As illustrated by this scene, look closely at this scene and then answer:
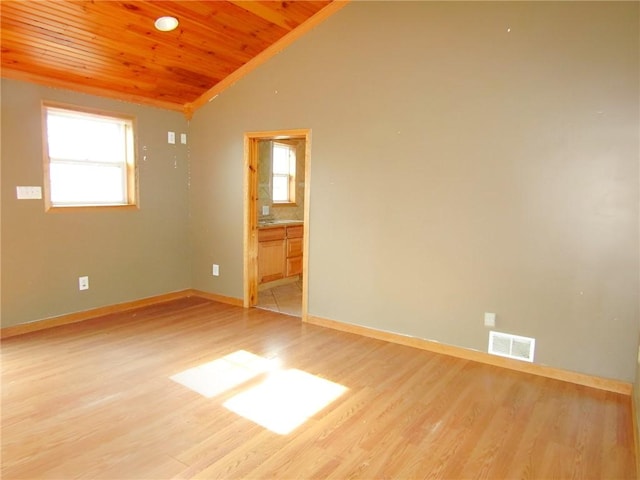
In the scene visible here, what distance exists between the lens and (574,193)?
9.94 ft

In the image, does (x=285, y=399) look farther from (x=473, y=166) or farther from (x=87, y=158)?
(x=87, y=158)

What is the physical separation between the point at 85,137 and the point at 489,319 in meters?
4.13

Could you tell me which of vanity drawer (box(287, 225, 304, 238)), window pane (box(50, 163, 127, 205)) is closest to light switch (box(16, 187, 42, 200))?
window pane (box(50, 163, 127, 205))

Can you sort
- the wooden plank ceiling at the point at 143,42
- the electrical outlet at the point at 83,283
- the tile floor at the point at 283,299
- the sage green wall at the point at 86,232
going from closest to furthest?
the wooden plank ceiling at the point at 143,42 < the sage green wall at the point at 86,232 < the electrical outlet at the point at 83,283 < the tile floor at the point at 283,299

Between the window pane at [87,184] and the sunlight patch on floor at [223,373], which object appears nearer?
the sunlight patch on floor at [223,373]

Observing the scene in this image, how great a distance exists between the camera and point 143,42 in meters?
3.61

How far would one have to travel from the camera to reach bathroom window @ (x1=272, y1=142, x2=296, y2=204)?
6.54 meters

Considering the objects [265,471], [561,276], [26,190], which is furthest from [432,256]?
[26,190]

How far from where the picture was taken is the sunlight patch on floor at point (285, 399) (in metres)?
2.50

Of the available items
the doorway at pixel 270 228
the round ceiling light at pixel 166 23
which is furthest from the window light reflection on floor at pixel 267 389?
the round ceiling light at pixel 166 23

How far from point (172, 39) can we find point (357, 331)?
3.09 metres

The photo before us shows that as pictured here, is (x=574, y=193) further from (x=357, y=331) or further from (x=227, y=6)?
(x=227, y=6)

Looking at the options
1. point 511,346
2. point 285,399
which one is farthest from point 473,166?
point 285,399

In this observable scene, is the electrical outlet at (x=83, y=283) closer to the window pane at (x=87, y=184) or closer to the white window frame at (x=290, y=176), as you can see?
the window pane at (x=87, y=184)
